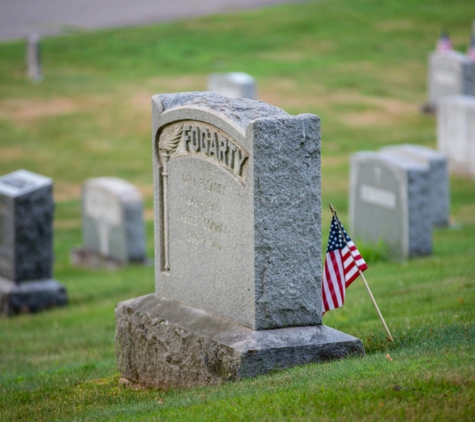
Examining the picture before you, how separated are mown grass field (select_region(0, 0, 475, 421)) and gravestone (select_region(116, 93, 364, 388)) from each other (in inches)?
10.2

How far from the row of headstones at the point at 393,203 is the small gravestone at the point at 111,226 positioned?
358cm

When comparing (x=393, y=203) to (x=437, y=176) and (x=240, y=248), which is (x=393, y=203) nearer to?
(x=437, y=176)

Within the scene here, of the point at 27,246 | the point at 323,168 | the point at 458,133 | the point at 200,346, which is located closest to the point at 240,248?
the point at 200,346

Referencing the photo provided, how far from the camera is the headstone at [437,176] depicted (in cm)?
1402

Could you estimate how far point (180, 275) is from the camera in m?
6.84

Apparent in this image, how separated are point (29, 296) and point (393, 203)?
5.12m

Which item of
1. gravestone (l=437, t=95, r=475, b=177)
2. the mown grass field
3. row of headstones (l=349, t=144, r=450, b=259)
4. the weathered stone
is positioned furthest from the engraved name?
gravestone (l=437, t=95, r=475, b=177)

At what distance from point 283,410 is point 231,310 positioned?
1.35m

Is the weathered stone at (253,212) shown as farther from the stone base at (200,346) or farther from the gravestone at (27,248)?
the gravestone at (27,248)

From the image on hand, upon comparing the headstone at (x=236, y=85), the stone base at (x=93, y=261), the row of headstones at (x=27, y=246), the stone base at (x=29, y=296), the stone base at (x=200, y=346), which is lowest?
the stone base at (x=93, y=261)

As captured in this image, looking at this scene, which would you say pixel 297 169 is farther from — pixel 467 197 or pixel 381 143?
pixel 381 143

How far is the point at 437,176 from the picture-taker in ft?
47.2

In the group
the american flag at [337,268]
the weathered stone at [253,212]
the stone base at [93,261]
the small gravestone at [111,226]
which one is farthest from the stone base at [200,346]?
the stone base at [93,261]

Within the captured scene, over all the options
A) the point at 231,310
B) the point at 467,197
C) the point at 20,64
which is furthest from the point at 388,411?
the point at 20,64
